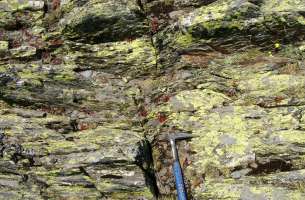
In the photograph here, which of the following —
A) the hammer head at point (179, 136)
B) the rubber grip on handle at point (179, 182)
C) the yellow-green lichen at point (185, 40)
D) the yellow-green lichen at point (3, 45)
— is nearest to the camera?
the rubber grip on handle at point (179, 182)

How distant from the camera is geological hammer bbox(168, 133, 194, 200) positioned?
13.1 m

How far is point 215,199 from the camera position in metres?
12.8

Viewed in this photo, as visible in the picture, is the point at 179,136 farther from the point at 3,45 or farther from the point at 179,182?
the point at 3,45

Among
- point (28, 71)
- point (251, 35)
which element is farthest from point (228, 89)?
point (28, 71)

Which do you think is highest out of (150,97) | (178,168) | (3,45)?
(3,45)

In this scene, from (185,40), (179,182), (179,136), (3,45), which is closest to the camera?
(179,182)

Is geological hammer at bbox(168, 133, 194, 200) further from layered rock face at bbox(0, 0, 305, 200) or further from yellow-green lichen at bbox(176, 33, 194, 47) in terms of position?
yellow-green lichen at bbox(176, 33, 194, 47)

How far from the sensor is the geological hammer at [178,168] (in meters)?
13.1

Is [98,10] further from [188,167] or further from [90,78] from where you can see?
[188,167]

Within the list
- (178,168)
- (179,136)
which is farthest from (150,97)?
(178,168)

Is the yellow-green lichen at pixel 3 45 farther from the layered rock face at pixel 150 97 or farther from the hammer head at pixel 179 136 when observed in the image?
the hammer head at pixel 179 136

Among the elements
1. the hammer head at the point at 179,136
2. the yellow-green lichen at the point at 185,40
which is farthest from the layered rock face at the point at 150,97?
the hammer head at the point at 179,136

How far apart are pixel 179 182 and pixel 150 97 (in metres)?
3.89

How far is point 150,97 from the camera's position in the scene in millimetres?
16266
